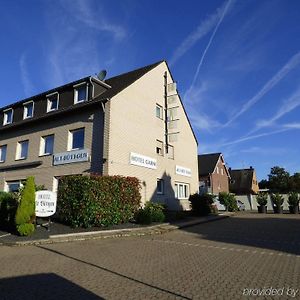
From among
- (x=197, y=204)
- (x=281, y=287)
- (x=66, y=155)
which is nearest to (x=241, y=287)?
(x=281, y=287)

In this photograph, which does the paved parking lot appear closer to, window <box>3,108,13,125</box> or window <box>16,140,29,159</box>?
window <box>16,140,29,159</box>

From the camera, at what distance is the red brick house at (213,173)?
158 feet

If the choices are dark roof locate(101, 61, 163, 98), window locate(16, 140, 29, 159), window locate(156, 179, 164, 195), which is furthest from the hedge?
window locate(16, 140, 29, 159)

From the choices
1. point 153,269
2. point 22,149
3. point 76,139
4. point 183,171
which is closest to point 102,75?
point 76,139

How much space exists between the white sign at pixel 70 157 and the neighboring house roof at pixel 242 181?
4832 centimetres

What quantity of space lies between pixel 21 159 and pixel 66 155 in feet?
16.3

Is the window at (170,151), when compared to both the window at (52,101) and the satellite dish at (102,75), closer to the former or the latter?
the satellite dish at (102,75)

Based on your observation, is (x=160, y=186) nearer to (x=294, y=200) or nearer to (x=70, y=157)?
(x=70, y=157)

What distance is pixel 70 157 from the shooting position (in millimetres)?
19781

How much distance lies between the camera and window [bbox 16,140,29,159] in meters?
23.4

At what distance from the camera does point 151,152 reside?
→ 22266mm

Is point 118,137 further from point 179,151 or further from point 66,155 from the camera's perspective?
point 179,151

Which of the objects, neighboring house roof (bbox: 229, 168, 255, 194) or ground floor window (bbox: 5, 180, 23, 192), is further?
neighboring house roof (bbox: 229, 168, 255, 194)

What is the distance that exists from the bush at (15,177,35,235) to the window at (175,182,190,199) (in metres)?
13.6
